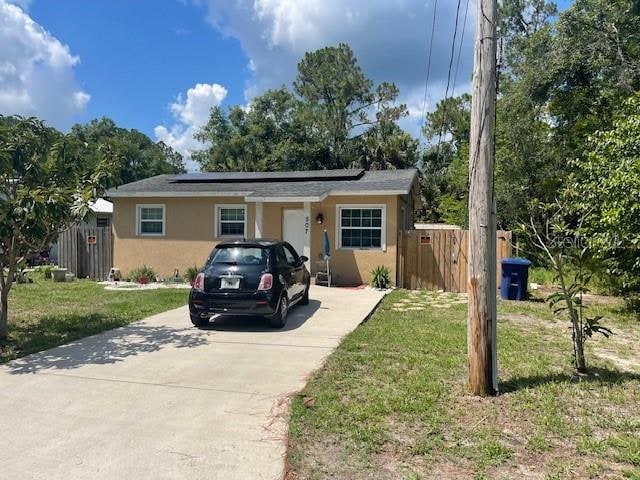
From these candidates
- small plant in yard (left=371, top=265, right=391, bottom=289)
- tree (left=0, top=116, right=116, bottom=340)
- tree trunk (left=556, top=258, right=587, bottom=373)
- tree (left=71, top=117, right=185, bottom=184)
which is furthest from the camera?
tree (left=71, top=117, right=185, bottom=184)

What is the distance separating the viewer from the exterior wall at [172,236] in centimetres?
1542

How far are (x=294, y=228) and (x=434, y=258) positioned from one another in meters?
4.33

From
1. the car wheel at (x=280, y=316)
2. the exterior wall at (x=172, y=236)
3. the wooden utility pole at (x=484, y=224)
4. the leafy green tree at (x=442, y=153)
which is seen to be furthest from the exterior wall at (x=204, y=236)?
the leafy green tree at (x=442, y=153)

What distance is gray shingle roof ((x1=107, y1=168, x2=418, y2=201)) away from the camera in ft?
45.6

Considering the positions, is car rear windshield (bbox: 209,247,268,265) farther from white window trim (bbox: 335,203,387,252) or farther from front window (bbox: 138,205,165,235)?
front window (bbox: 138,205,165,235)

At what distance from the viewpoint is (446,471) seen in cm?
341

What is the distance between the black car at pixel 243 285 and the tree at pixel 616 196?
5056 millimetres

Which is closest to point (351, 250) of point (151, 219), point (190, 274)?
point (190, 274)

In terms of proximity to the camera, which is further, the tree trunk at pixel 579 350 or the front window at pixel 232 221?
the front window at pixel 232 221

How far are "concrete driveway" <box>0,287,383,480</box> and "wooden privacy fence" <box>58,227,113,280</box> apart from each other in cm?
908

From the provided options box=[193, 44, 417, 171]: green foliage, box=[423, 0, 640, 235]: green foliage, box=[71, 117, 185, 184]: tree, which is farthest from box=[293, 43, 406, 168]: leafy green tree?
box=[71, 117, 185, 184]: tree

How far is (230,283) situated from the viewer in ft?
26.2

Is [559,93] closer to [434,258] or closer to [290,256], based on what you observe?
[434,258]

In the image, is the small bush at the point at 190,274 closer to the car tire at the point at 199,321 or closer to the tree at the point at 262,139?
the car tire at the point at 199,321
